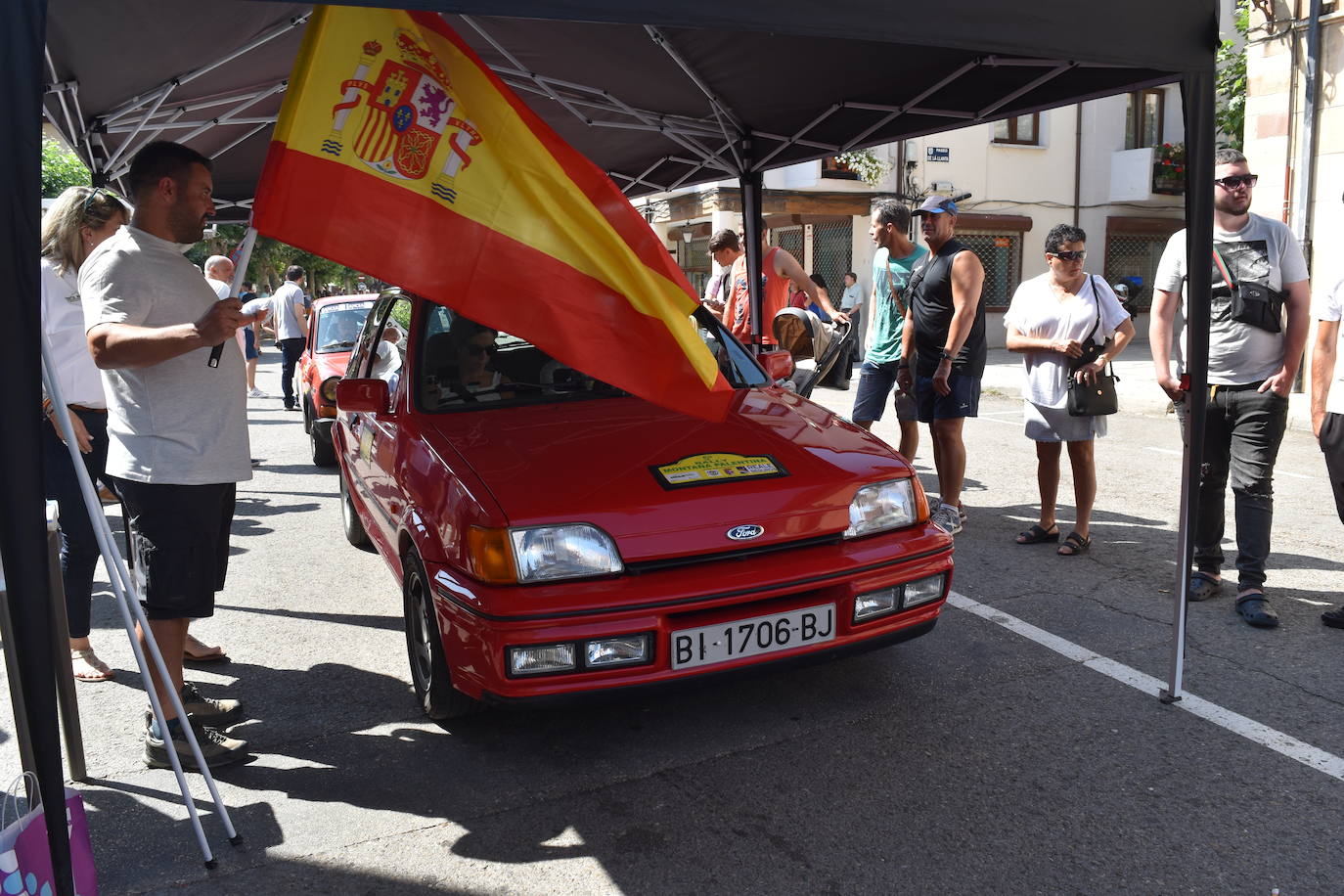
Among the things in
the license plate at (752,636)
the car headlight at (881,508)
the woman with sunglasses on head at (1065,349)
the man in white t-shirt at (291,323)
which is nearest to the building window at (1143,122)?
the man in white t-shirt at (291,323)

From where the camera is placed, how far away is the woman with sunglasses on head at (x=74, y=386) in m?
3.95

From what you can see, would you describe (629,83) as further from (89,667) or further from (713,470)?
(89,667)

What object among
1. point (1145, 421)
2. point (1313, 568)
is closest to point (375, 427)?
point (1313, 568)

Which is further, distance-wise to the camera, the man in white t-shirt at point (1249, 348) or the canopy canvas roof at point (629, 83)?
the man in white t-shirt at point (1249, 348)

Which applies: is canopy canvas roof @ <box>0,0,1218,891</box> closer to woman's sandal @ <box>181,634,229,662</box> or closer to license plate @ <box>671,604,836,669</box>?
license plate @ <box>671,604,836,669</box>

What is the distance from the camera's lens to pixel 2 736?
12.0 feet

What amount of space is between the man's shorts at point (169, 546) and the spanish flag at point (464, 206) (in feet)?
3.70

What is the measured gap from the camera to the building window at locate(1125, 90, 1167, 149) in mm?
24062

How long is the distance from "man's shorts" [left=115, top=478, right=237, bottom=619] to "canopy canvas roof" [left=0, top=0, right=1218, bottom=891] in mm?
588

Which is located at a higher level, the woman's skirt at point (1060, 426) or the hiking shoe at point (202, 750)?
the woman's skirt at point (1060, 426)

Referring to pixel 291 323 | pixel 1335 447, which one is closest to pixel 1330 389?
pixel 1335 447

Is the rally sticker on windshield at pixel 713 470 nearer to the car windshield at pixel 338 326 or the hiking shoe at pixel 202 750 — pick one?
the hiking shoe at pixel 202 750

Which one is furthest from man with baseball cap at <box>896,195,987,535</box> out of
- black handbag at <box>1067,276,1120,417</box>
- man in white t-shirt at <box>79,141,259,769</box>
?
man in white t-shirt at <box>79,141,259,769</box>

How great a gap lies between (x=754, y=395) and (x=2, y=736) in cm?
312
